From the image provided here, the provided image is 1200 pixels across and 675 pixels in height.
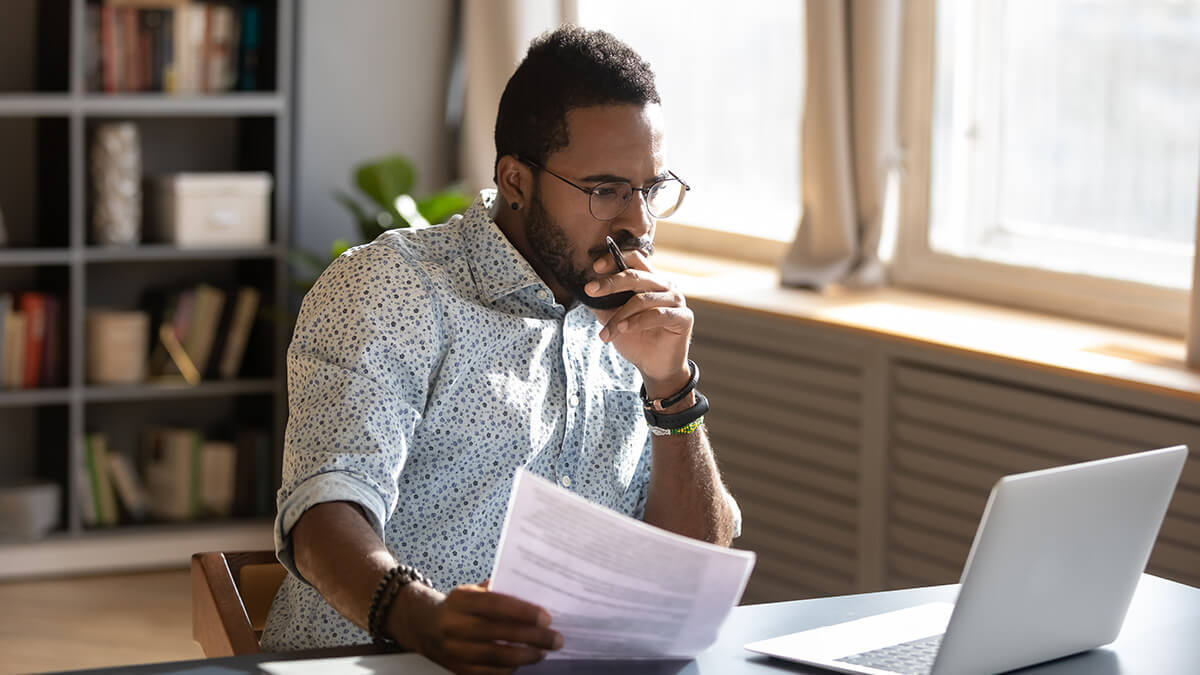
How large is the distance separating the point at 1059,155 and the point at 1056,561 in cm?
201

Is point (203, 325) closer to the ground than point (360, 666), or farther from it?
closer to the ground

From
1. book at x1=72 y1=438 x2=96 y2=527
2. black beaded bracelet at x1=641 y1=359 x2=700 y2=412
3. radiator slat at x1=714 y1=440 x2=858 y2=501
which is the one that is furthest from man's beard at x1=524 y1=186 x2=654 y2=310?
book at x1=72 y1=438 x2=96 y2=527

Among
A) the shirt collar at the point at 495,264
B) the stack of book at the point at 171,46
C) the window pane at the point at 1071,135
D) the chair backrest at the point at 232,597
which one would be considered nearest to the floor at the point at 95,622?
the stack of book at the point at 171,46

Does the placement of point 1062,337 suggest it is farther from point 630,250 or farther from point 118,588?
point 118,588

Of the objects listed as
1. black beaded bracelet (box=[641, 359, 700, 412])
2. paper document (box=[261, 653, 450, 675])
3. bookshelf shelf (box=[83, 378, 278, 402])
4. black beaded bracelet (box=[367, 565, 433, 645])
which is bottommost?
bookshelf shelf (box=[83, 378, 278, 402])

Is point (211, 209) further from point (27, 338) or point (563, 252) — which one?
point (563, 252)

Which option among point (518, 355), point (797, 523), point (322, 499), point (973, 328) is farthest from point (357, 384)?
point (797, 523)

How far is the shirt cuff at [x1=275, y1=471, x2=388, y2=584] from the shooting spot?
4.90 ft

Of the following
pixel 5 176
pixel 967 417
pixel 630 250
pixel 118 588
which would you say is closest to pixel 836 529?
pixel 967 417

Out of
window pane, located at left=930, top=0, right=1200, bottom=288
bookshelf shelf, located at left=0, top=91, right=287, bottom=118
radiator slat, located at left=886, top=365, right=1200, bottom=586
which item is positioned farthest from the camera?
bookshelf shelf, located at left=0, top=91, right=287, bottom=118

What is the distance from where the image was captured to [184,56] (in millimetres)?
3918

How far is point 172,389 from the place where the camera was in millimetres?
3955

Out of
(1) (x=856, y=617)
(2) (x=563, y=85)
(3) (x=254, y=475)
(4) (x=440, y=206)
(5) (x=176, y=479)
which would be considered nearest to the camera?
Result: (1) (x=856, y=617)

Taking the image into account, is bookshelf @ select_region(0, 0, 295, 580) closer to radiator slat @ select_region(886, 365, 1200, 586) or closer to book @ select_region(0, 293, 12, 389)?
book @ select_region(0, 293, 12, 389)
